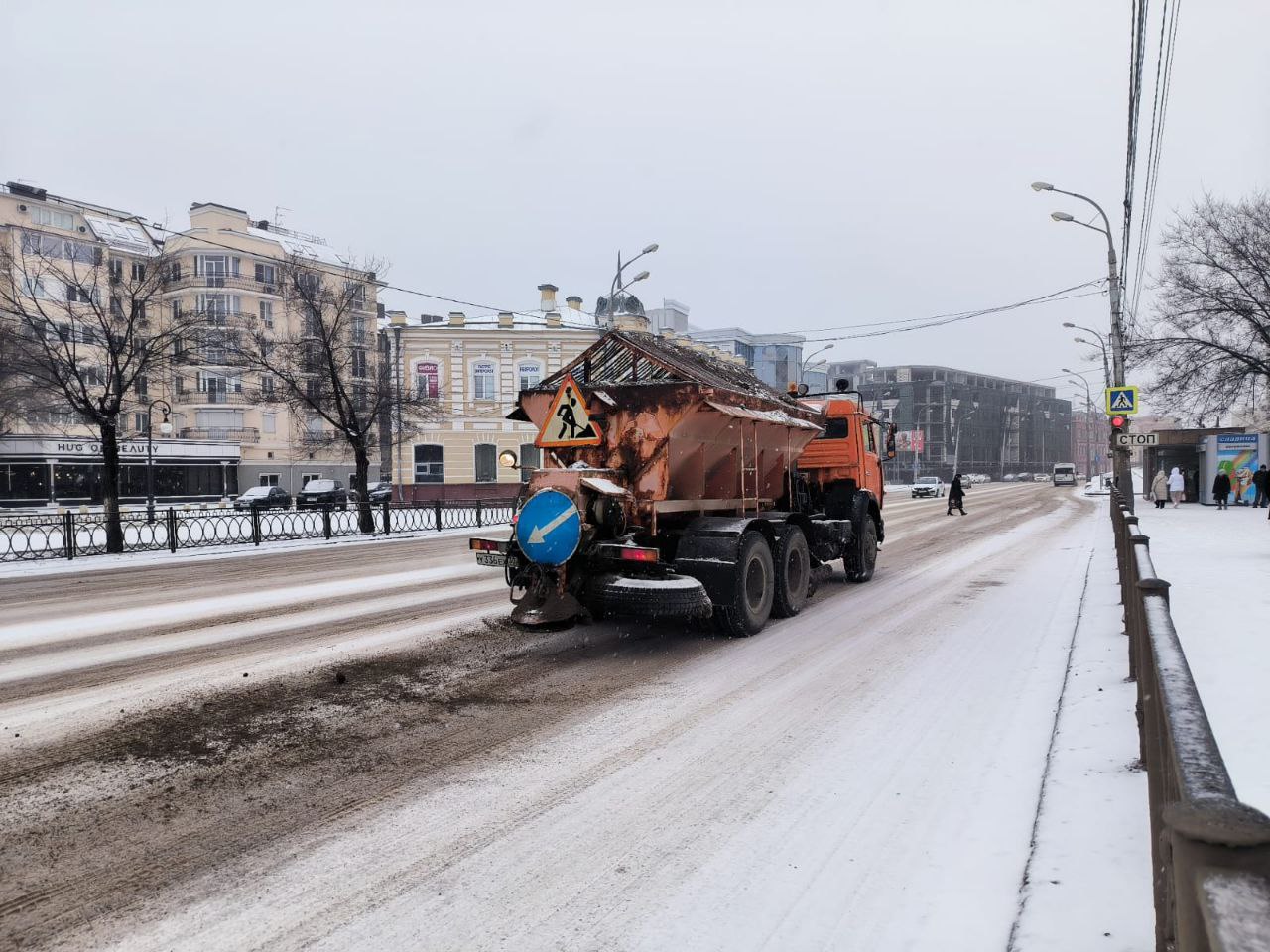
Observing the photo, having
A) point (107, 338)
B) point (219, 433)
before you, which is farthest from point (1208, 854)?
point (219, 433)

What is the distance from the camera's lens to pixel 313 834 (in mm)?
3887

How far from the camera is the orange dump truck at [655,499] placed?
25.0 ft

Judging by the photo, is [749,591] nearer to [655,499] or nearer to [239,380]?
[655,499]

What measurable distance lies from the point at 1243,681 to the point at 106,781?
297 inches

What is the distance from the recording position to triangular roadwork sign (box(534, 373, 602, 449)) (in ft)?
27.1

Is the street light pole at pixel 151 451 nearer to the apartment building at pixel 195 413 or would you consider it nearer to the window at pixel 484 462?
the apartment building at pixel 195 413

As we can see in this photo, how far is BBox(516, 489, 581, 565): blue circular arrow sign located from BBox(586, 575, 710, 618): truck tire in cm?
48

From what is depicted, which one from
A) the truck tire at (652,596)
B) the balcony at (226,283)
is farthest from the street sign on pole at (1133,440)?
the balcony at (226,283)

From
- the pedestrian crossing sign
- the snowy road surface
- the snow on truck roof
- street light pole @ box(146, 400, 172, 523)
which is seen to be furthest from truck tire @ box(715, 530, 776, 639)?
street light pole @ box(146, 400, 172, 523)

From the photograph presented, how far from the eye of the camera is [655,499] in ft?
27.1

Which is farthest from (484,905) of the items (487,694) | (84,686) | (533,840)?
(84,686)

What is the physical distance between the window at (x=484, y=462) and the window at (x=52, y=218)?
3361cm

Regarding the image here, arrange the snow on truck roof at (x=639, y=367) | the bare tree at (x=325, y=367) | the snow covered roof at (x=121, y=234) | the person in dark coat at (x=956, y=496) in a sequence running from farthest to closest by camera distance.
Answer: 1. the snow covered roof at (x=121, y=234)
2. the person in dark coat at (x=956, y=496)
3. the bare tree at (x=325, y=367)
4. the snow on truck roof at (x=639, y=367)

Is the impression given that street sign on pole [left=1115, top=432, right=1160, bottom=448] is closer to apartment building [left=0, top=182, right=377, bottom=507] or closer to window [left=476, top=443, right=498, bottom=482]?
window [left=476, top=443, right=498, bottom=482]
